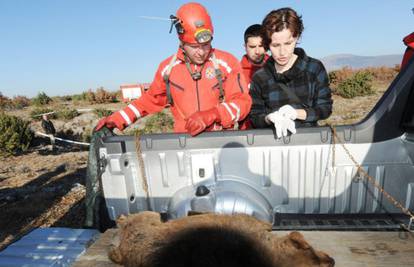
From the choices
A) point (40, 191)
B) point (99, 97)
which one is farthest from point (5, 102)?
point (40, 191)

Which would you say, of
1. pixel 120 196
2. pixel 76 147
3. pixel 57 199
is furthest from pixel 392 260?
pixel 76 147

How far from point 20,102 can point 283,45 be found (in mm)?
33112

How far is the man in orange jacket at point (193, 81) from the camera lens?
315 cm

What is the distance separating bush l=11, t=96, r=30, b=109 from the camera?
27.9 metres

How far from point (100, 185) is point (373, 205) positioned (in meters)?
2.44

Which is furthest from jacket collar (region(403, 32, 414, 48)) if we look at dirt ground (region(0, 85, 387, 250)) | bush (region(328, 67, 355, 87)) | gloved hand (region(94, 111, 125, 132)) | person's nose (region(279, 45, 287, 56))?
bush (region(328, 67, 355, 87))

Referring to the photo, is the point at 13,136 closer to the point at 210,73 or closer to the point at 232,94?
the point at 210,73

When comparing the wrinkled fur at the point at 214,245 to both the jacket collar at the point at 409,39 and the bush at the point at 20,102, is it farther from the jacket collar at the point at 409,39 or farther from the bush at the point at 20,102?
the bush at the point at 20,102

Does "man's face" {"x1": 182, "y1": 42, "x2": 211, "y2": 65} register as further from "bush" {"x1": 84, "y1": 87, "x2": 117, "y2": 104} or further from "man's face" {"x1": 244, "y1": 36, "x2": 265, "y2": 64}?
"bush" {"x1": 84, "y1": 87, "x2": 117, "y2": 104}

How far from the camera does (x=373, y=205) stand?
256 centimetres

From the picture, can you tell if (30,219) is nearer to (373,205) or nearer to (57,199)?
(57,199)

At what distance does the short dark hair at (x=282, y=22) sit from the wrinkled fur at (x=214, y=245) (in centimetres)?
206

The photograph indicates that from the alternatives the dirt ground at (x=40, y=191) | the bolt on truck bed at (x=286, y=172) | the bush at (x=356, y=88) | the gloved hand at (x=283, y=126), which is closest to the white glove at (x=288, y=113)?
the gloved hand at (x=283, y=126)

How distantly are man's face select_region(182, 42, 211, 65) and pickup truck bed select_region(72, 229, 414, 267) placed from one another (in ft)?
6.61
